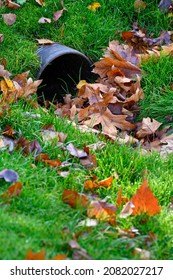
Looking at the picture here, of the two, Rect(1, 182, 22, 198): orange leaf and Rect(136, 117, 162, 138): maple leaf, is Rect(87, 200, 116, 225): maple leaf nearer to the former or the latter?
Rect(1, 182, 22, 198): orange leaf

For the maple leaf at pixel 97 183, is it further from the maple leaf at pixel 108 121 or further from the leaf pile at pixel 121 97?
the maple leaf at pixel 108 121

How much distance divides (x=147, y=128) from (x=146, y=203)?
158cm

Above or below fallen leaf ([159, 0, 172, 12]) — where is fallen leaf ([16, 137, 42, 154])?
below

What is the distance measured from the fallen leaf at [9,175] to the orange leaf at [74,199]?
30 cm

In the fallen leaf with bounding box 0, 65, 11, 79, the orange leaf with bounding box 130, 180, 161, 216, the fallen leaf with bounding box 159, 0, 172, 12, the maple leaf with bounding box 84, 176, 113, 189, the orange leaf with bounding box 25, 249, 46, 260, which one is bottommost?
the fallen leaf with bounding box 0, 65, 11, 79

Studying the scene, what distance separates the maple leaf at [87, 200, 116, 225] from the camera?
326 cm

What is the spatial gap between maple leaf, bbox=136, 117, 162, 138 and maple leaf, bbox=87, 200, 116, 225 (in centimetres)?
158

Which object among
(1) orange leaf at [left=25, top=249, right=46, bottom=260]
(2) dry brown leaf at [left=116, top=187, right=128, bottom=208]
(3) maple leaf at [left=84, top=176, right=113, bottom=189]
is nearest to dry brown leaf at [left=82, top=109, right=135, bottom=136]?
(3) maple leaf at [left=84, top=176, right=113, bottom=189]

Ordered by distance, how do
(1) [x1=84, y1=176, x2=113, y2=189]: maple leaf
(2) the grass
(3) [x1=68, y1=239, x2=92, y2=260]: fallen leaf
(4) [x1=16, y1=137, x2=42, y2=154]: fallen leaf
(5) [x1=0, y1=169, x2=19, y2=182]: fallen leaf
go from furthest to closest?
(4) [x1=16, y1=137, x2=42, y2=154]: fallen leaf, (1) [x1=84, y1=176, x2=113, y2=189]: maple leaf, (5) [x1=0, y1=169, x2=19, y2=182]: fallen leaf, (2) the grass, (3) [x1=68, y1=239, x2=92, y2=260]: fallen leaf

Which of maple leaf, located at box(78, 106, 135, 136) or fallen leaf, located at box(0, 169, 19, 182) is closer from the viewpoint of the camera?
fallen leaf, located at box(0, 169, 19, 182)

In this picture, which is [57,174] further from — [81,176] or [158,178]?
[158,178]

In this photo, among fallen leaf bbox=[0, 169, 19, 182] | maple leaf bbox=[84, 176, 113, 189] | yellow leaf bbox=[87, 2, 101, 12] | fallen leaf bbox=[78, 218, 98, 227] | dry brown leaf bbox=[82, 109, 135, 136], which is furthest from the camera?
yellow leaf bbox=[87, 2, 101, 12]

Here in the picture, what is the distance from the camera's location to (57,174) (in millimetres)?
3727

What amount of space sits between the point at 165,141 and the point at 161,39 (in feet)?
5.43
